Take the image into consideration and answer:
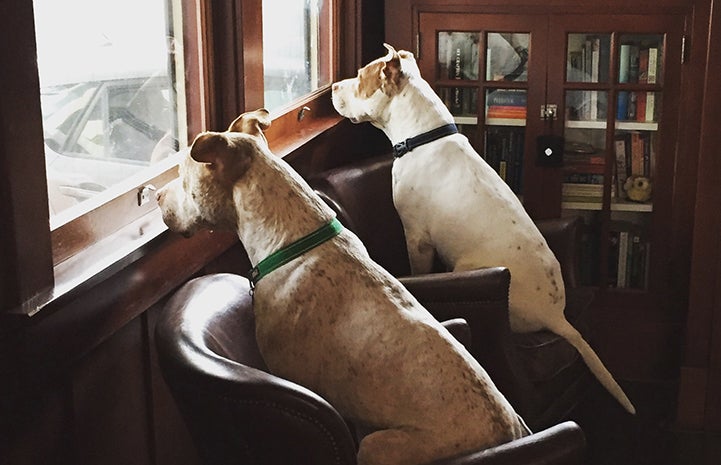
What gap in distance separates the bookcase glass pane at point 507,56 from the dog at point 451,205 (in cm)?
66

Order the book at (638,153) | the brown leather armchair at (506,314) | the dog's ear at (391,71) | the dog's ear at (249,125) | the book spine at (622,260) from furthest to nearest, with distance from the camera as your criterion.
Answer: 1. the book spine at (622,260)
2. the book at (638,153)
3. the dog's ear at (391,71)
4. the brown leather armchair at (506,314)
5. the dog's ear at (249,125)

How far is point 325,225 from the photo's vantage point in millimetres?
1876

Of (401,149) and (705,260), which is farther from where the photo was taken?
(705,260)

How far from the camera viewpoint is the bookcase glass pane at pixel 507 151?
376cm

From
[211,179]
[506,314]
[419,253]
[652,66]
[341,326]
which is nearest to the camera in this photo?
[341,326]

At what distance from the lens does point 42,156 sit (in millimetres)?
1594

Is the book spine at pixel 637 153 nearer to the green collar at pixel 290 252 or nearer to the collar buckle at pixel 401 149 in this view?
the collar buckle at pixel 401 149

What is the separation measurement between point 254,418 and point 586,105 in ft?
8.18

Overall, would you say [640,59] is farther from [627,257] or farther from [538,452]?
[538,452]

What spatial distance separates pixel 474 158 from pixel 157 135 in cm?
102

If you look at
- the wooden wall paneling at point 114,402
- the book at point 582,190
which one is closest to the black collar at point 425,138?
the book at point 582,190

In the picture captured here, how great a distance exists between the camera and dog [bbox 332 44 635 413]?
113 inches

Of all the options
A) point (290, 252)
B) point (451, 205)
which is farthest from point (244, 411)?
point (451, 205)

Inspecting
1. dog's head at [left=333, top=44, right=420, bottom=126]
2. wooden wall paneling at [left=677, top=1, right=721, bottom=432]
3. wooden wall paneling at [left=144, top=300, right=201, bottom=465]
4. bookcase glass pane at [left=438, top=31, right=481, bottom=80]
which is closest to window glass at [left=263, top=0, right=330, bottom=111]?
dog's head at [left=333, top=44, right=420, bottom=126]
